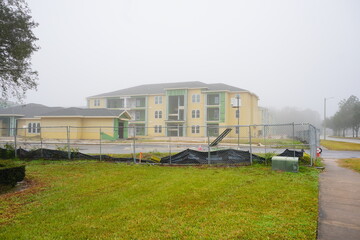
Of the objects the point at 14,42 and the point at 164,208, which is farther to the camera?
the point at 14,42

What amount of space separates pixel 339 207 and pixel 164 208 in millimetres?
4180

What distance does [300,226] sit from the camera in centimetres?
474

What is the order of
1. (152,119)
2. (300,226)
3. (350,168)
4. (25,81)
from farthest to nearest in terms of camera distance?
(152,119) < (25,81) < (350,168) < (300,226)

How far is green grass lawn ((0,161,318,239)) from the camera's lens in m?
4.53

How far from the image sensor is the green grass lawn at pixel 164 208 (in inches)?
178

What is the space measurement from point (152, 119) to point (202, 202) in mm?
46552

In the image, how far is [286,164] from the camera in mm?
10844

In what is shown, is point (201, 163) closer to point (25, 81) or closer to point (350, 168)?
point (350, 168)

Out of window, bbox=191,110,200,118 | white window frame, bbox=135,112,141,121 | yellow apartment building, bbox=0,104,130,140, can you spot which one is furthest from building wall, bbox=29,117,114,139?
window, bbox=191,110,200,118

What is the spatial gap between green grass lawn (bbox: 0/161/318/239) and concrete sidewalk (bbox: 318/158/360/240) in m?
0.22

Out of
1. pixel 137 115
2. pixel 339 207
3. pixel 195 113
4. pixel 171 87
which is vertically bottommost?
pixel 339 207

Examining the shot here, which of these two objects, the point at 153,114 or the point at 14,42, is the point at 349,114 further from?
the point at 14,42

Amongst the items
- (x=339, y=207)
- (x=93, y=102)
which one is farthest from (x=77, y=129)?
(x=339, y=207)

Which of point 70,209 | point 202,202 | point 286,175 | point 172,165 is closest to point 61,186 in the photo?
point 70,209
